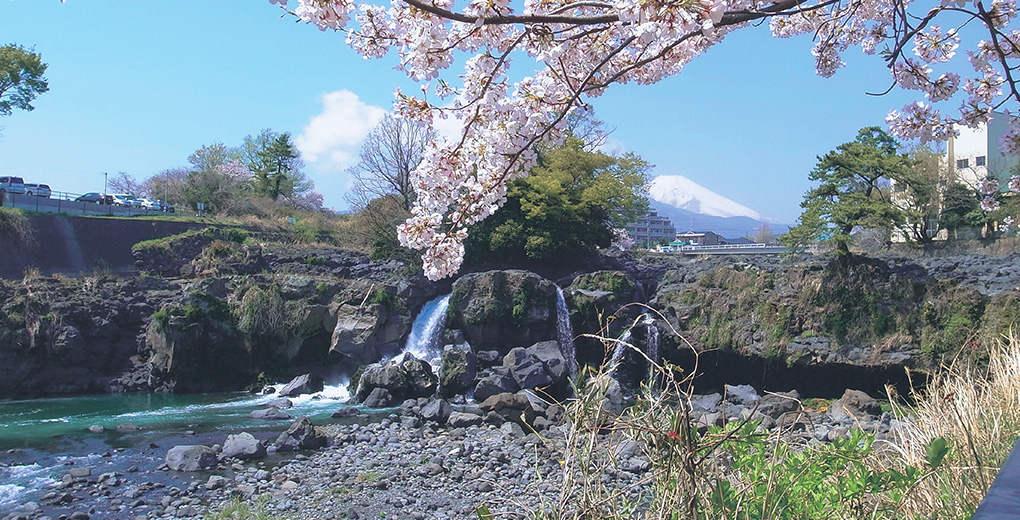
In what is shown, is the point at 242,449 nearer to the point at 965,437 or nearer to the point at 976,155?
the point at 965,437

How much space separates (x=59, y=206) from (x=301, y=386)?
1725cm

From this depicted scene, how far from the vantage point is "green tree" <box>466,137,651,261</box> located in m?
21.9

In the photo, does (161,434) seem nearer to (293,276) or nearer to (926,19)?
(293,276)

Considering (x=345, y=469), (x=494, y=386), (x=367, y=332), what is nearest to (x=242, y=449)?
(x=345, y=469)

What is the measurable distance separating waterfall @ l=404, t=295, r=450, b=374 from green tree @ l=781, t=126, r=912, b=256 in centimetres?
902

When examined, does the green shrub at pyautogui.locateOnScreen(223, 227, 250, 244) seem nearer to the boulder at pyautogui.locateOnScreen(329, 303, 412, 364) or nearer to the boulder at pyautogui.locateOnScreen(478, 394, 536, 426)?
the boulder at pyautogui.locateOnScreen(329, 303, 412, 364)

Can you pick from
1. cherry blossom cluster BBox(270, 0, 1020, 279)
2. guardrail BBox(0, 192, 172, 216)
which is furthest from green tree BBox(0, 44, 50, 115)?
cherry blossom cluster BBox(270, 0, 1020, 279)

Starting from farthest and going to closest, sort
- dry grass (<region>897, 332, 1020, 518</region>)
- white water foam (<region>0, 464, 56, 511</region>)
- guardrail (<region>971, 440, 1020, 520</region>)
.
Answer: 1. white water foam (<region>0, 464, 56, 511</region>)
2. dry grass (<region>897, 332, 1020, 518</region>)
3. guardrail (<region>971, 440, 1020, 520</region>)

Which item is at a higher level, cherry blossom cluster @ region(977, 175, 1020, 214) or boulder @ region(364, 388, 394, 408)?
cherry blossom cluster @ region(977, 175, 1020, 214)

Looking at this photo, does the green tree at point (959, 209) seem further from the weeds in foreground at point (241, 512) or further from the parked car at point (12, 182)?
the parked car at point (12, 182)

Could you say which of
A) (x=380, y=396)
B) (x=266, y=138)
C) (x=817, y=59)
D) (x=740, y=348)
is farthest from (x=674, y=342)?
(x=266, y=138)

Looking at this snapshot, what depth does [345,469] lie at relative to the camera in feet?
29.8

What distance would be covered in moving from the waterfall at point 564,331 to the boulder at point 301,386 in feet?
19.2

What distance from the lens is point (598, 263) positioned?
2303 centimetres
